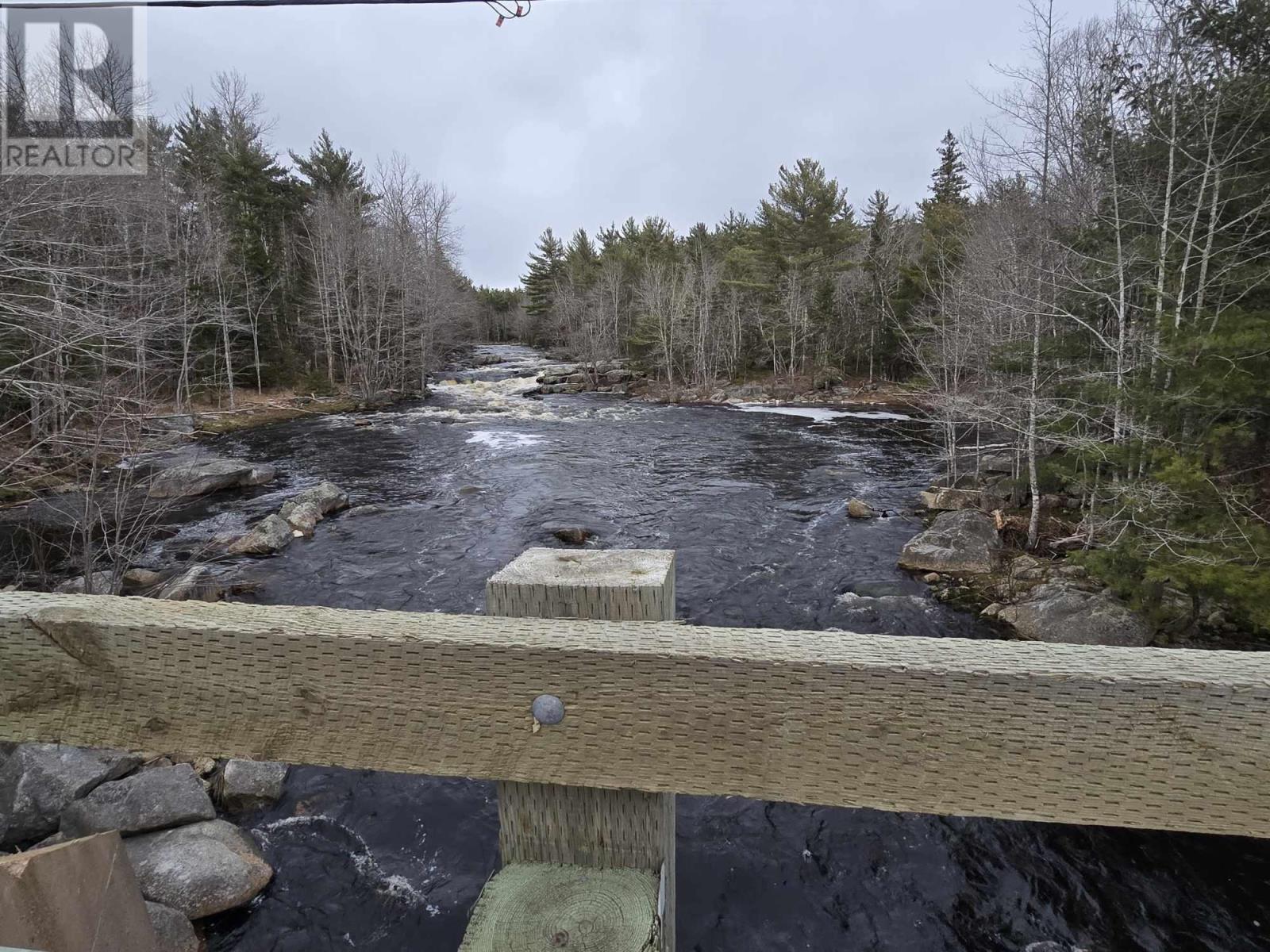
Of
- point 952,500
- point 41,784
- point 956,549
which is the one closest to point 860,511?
point 952,500

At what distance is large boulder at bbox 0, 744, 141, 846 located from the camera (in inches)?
140

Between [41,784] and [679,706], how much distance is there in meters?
4.64

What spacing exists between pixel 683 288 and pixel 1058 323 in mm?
28531

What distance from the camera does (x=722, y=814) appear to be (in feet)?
14.4

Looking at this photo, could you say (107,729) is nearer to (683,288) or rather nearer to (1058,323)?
(1058,323)

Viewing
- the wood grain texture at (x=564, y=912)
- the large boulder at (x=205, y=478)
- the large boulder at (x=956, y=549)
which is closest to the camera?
the wood grain texture at (x=564, y=912)

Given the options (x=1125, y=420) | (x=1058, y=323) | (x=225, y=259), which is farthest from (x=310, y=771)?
(x=225, y=259)

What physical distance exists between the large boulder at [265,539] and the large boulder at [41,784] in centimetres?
560

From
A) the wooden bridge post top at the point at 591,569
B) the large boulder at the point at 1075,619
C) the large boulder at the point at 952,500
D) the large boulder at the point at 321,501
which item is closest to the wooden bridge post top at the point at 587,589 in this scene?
the wooden bridge post top at the point at 591,569

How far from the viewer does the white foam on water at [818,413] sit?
24094 mm

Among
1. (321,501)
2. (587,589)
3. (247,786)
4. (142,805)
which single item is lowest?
(247,786)

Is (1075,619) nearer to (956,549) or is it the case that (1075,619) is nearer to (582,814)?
(956,549)

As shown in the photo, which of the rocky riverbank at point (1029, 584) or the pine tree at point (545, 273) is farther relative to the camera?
the pine tree at point (545, 273)

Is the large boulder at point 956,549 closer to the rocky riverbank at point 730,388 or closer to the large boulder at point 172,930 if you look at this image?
the large boulder at point 172,930
